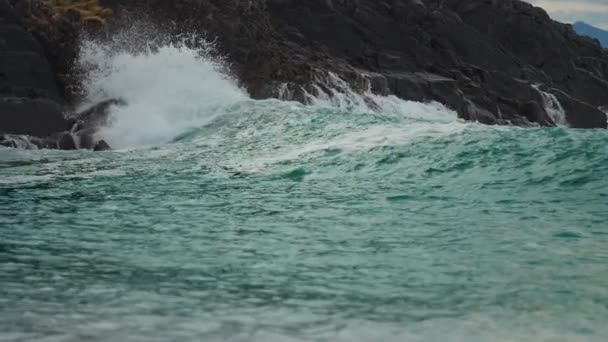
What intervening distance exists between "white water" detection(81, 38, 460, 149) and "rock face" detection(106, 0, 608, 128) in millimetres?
2087

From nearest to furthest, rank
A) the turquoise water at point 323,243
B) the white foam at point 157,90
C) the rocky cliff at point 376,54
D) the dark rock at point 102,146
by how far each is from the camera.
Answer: the turquoise water at point 323,243 → the dark rock at point 102,146 → the white foam at point 157,90 → the rocky cliff at point 376,54

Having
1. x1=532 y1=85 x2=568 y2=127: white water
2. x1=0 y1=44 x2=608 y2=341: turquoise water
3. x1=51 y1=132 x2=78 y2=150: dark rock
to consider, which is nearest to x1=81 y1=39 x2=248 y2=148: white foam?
x1=51 y1=132 x2=78 y2=150: dark rock

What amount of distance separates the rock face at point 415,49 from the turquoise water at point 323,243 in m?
15.2

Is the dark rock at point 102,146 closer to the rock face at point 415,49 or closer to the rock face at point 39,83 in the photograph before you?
the rock face at point 39,83

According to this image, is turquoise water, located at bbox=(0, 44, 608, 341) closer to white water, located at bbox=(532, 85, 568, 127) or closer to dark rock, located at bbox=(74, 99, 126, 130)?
dark rock, located at bbox=(74, 99, 126, 130)

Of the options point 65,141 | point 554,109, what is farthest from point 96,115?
point 554,109

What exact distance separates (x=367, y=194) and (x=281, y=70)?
20216 mm

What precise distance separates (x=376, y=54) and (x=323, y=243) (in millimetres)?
35478

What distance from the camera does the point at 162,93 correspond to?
86.5 ft

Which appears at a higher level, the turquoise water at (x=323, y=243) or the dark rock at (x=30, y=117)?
the dark rock at (x=30, y=117)

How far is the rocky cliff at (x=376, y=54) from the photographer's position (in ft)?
86.1

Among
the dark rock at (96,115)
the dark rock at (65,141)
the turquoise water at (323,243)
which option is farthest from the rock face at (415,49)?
the turquoise water at (323,243)

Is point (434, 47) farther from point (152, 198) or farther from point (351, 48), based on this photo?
point (152, 198)

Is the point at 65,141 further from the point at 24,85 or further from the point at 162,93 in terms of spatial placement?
the point at 162,93
